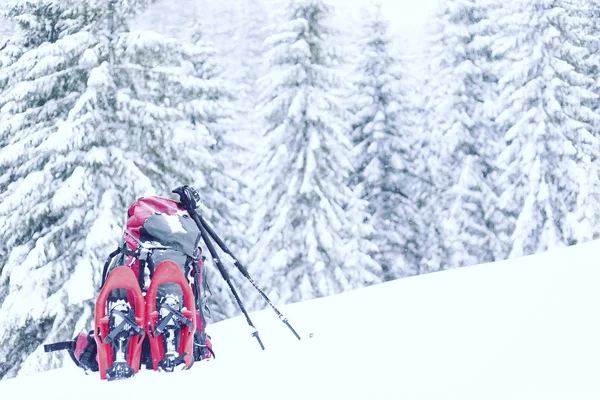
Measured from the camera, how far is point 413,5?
72.3 m

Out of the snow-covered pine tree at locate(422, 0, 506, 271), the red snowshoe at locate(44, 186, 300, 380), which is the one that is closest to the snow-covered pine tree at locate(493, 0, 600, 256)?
the snow-covered pine tree at locate(422, 0, 506, 271)

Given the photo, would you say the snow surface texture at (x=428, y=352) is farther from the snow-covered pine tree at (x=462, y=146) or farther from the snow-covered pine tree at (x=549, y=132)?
the snow-covered pine tree at (x=462, y=146)

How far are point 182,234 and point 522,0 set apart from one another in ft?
68.7

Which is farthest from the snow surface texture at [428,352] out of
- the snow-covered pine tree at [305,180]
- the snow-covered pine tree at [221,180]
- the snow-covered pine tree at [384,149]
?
the snow-covered pine tree at [384,149]

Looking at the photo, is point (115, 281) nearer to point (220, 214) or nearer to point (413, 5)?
point (220, 214)

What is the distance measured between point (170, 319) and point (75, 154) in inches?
370

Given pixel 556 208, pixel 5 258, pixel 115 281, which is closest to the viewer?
pixel 115 281

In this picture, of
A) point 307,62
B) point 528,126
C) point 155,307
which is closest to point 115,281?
point 155,307

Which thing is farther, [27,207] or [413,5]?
[413,5]

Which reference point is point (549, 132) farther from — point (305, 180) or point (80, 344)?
point (80, 344)

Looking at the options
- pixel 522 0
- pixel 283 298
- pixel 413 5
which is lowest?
pixel 283 298

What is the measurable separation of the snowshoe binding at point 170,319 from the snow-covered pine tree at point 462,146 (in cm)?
2007

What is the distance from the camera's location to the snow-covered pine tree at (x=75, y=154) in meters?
11.6

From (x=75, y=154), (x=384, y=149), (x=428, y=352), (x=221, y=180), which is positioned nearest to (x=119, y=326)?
(x=428, y=352)
